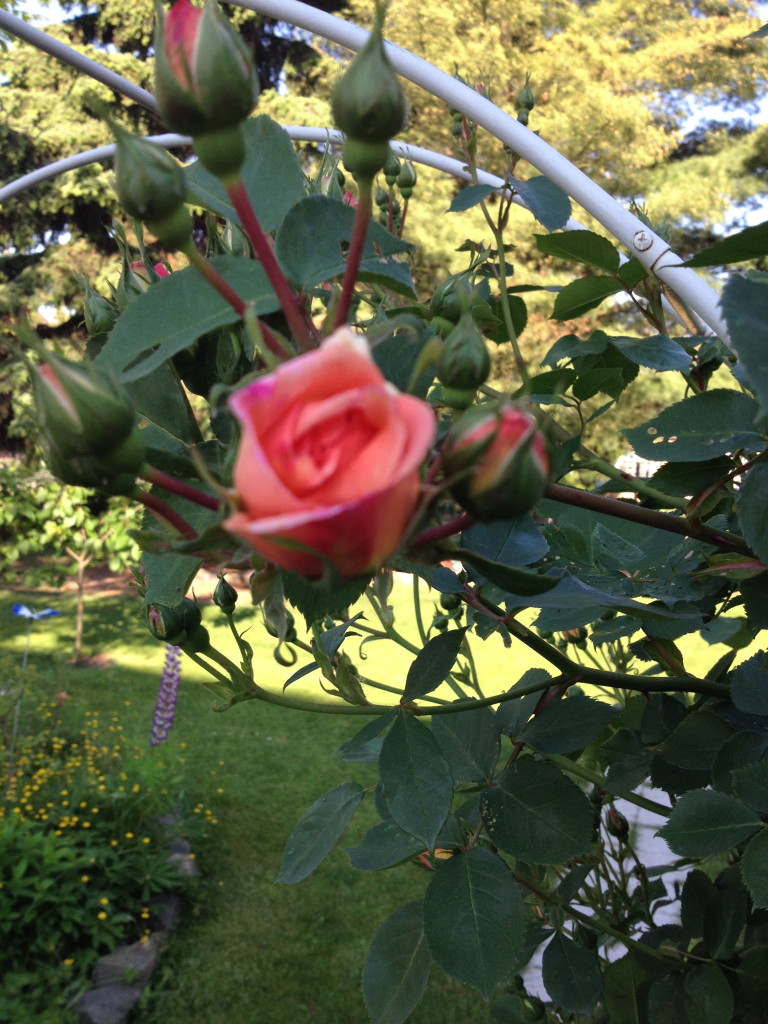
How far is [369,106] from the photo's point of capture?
0.93 ft

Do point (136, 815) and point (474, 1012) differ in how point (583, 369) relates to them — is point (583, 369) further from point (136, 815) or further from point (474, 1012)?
point (136, 815)

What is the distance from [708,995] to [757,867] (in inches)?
8.2

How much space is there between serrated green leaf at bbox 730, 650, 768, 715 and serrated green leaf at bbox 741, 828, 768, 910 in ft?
0.25

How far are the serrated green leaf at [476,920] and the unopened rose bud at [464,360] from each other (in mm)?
361

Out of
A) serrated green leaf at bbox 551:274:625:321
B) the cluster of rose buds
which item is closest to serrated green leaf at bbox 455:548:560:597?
the cluster of rose buds

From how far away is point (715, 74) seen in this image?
8.34 m

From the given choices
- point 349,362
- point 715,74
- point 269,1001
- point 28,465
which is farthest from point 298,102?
point 349,362

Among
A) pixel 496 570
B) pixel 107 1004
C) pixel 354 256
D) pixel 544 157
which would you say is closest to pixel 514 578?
pixel 496 570

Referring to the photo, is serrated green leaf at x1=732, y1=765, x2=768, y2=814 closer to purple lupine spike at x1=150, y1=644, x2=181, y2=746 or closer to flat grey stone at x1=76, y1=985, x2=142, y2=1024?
flat grey stone at x1=76, y1=985, x2=142, y2=1024

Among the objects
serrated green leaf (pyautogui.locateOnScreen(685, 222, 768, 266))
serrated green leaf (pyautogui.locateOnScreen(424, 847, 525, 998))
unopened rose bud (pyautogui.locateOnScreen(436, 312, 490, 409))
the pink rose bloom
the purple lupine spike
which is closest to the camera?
the pink rose bloom

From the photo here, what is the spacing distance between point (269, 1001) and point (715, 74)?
8.91 m

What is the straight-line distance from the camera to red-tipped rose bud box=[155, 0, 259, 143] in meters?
0.26

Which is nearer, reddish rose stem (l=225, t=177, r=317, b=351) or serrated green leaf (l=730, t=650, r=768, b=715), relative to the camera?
reddish rose stem (l=225, t=177, r=317, b=351)

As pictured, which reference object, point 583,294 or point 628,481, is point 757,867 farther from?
point 583,294
